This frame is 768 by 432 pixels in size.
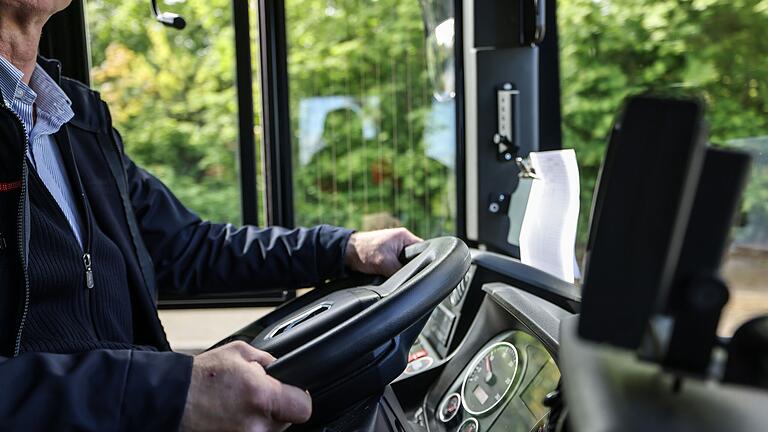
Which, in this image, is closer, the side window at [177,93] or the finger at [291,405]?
the finger at [291,405]

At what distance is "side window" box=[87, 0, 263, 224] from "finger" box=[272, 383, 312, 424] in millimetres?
1891

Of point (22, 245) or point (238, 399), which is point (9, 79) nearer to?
point (22, 245)

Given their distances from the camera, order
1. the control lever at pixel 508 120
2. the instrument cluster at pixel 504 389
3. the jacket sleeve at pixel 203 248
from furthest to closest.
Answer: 1. the control lever at pixel 508 120
2. the jacket sleeve at pixel 203 248
3. the instrument cluster at pixel 504 389

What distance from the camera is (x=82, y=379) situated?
82 cm

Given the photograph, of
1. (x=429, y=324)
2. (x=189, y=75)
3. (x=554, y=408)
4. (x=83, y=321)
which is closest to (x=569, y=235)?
(x=554, y=408)

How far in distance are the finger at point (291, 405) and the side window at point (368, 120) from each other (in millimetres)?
1354

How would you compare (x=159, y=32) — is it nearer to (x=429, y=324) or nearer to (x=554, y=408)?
(x=429, y=324)

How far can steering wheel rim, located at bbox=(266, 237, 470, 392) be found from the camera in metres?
0.81

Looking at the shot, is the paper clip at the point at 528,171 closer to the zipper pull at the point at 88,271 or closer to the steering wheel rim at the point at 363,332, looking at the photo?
the steering wheel rim at the point at 363,332

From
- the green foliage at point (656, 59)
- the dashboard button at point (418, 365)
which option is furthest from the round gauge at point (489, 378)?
the green foliage at point (656, 59)

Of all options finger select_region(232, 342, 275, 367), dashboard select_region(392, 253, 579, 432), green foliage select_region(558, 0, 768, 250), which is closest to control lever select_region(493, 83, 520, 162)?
green foliage select_region(558, 0, 768, 250)

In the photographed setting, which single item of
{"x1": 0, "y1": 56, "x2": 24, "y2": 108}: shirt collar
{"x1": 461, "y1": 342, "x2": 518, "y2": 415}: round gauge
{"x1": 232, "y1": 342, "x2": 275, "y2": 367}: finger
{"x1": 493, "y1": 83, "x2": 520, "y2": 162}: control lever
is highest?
Result: {"x1": 0, "y1": 56, "x2": 24, "y2": 108}: shirt collar

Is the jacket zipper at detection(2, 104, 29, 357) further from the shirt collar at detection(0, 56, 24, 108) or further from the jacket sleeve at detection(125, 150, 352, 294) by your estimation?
the jacket sleeve at detection(125, 150, 352, 294)

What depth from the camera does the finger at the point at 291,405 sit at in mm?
795
